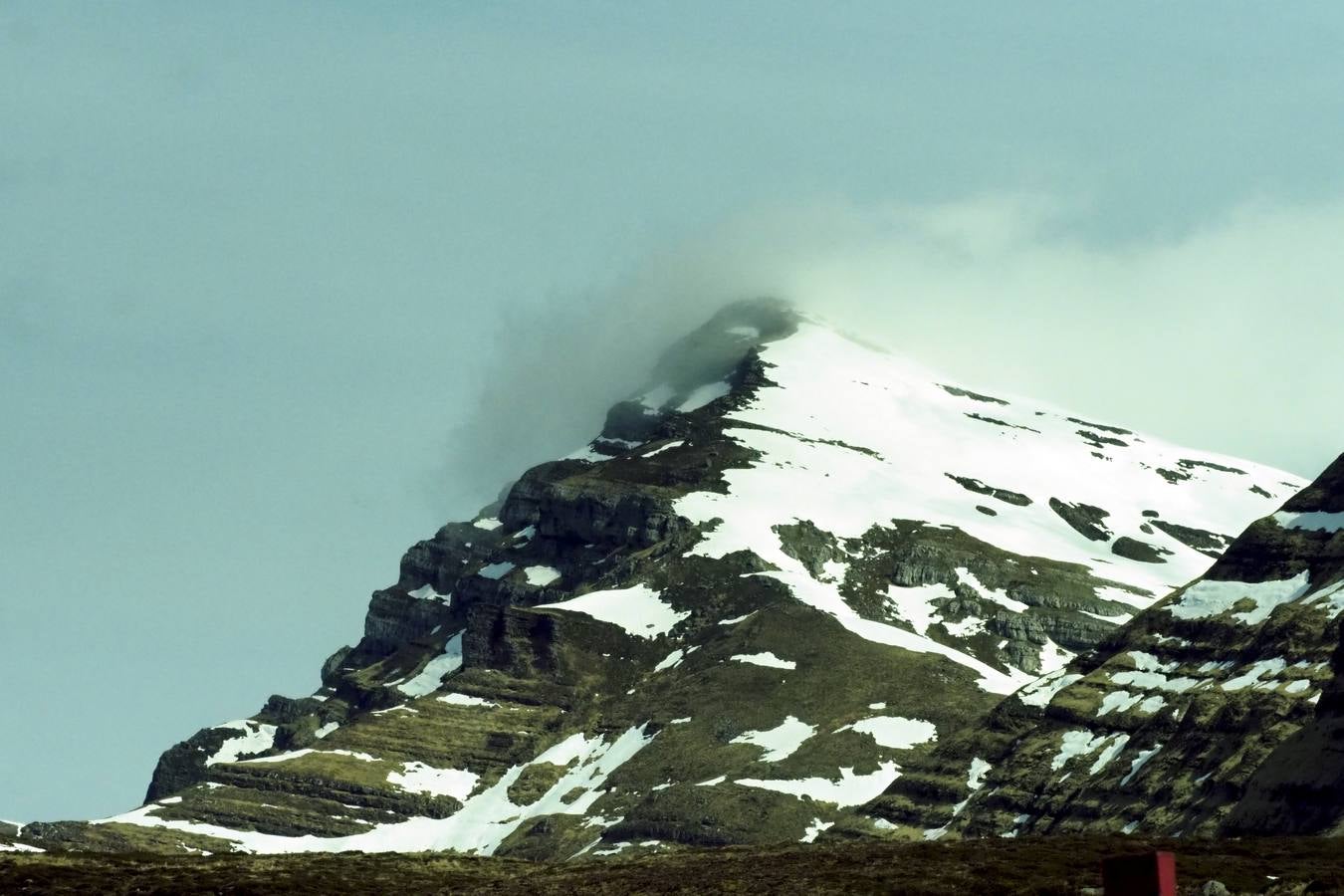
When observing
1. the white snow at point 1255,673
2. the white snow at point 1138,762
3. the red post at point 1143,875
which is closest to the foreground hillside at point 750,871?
the red post at point 1143,875

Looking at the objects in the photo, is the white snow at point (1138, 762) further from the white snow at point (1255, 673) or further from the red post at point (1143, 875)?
the red post at point (1143, 875)

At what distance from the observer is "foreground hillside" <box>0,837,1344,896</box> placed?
302ft

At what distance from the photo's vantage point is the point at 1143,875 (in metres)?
49.6

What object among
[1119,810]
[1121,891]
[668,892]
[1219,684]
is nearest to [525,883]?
[668,892]

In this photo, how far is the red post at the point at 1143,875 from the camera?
4894cm

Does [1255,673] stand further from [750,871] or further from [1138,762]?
[750,871]

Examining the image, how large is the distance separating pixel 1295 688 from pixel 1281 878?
99372mm

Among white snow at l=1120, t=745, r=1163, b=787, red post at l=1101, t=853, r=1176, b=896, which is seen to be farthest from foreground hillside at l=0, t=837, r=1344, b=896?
white snow at l=1120, t=745, r=1163, b=787

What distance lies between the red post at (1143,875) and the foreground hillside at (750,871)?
110 feet

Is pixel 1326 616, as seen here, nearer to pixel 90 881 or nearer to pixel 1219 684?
pixel 1219 684

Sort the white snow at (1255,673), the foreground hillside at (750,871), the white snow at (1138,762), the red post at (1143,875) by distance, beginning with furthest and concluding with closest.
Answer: the white snow at (1255,673)
the white snow at (1138,762)
the foreground hillside at (750,871)
the red post at (1143,875)

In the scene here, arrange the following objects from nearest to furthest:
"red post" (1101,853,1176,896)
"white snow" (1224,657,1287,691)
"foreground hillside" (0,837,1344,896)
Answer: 1. "red post" (1101,853,1176,896)
2. "foreground hillside" (0,837,1344,896)
3. "white snow" (1224,657,1287,691)

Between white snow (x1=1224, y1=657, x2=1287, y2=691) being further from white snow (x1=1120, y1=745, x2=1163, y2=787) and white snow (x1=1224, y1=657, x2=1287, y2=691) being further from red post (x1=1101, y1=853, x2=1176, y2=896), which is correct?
red post (x1=1101, y1=853, x2=1176, y2=896)

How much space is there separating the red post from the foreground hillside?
3360cm
